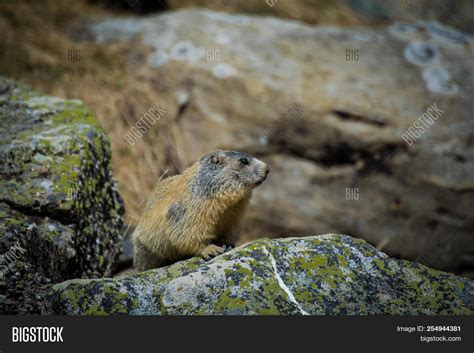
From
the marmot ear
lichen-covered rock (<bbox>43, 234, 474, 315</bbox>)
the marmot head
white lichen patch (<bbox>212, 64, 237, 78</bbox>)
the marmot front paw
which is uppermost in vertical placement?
white lichen patch (<bbox>212, 64, 237, 78</bbox>)

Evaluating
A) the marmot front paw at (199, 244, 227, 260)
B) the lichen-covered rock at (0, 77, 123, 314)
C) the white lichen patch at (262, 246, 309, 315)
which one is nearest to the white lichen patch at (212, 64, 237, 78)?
the lichen-covered rock at (0, 77, 123, 314)

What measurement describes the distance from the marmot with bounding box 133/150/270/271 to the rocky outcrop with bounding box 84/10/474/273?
463cm

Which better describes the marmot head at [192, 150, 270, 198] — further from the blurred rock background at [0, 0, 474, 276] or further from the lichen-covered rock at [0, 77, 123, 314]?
the blurred rock background at [0, 0, 474, 276]

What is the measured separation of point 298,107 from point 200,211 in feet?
21.8

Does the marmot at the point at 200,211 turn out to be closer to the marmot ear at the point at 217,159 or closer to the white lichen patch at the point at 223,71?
the marmot ear at the point at 217,159

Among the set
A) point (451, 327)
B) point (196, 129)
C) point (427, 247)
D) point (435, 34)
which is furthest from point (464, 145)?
point (451, 327)

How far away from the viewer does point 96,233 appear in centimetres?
657

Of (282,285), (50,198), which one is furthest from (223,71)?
(282,285)

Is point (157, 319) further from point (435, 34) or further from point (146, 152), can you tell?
point (435, 34)

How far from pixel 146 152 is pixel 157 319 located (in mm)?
8162

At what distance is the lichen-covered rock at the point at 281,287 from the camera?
4637mm

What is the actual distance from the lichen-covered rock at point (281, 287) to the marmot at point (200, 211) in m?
1.28

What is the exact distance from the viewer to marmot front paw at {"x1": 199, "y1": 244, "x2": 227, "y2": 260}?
19.9 feet

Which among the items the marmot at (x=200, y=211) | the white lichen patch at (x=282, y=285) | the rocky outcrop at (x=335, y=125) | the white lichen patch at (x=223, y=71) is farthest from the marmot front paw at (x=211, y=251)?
the white lichen patch at (x=223, y=71)
